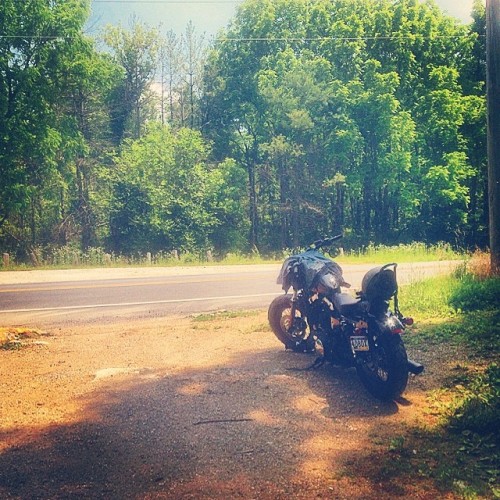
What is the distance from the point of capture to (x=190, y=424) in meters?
5.03

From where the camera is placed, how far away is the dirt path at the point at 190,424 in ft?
12.8

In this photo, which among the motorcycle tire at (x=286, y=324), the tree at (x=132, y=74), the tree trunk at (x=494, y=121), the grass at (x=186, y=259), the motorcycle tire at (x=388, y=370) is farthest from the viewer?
the tree at (x=132, y=74)

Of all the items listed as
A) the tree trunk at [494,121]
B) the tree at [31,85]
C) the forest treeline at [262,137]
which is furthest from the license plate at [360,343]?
the tree at [31,85]

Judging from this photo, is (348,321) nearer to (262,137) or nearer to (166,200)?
(166,200)

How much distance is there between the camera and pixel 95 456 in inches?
174

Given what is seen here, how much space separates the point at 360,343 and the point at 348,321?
15.8 inches

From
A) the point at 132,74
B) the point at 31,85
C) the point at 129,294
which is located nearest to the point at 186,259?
the point at 31,85

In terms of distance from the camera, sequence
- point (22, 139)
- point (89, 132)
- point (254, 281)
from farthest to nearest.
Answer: point (89, 132) → point (22, 139) → point (254, 281)

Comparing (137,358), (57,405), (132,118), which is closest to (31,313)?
(137,358)

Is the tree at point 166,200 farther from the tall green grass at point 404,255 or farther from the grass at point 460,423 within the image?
the grass at point 460,423

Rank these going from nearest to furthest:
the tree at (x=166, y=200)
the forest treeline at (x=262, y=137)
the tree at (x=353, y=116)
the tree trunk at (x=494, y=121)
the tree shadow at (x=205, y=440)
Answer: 1. the tree shadow at (x=205, y=440)
2. the tree trunk at (x=494, y=121)
3. the forest treeline at (x=262, y=137)
4. the tree at (x=166, y=200)
5. the tree at (x=353, y=116)

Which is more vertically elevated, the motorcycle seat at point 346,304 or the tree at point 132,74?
the tree at point 132,74

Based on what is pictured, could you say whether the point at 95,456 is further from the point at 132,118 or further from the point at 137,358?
the point at 132,118

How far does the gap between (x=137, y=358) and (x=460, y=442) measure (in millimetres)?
4576
